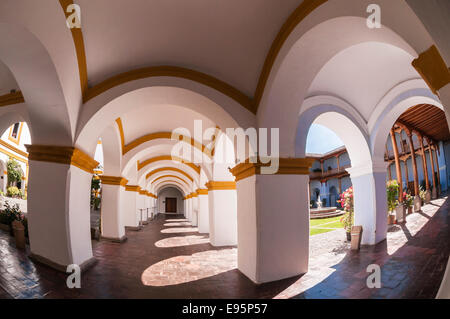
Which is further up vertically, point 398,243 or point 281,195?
point 281,195

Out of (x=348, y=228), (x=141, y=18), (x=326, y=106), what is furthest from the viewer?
(x=348, y=228)

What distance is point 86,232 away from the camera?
5352 millimetres

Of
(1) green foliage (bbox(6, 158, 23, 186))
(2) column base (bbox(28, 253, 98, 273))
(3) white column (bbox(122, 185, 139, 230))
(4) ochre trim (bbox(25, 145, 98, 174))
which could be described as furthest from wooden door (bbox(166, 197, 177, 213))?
(4) ochre trim (bbox(25, 145, 98, 174))

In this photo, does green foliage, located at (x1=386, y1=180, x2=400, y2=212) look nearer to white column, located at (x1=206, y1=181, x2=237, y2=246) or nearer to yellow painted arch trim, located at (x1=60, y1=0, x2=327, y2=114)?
white column, located at (x1=206, y1=181, x2=237, y2=246)

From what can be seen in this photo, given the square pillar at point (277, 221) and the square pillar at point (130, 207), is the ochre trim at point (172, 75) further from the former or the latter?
the square pillar at point (130, 207)

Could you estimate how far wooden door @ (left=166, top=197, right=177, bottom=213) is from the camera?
35928mm

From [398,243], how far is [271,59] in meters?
6.02

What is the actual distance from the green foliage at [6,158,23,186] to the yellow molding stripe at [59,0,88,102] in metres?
19.2

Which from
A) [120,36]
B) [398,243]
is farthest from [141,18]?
[398,243]

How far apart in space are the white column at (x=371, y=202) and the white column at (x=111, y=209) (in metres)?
8.24

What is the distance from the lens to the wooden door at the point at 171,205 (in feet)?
118
